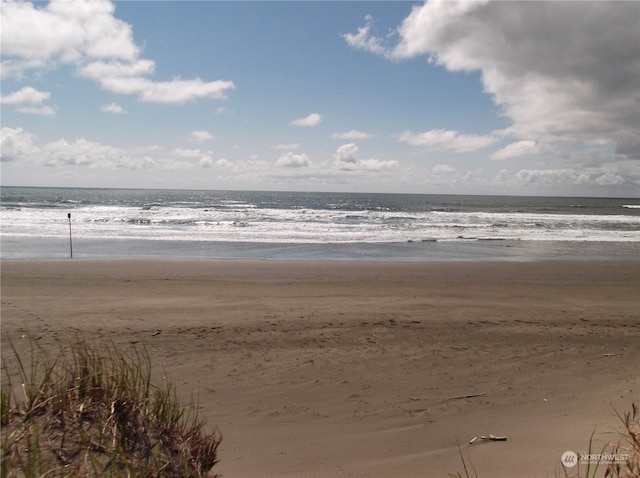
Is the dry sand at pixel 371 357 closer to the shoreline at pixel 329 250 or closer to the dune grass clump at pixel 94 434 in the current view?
the dune grass clump at pixel 94 434

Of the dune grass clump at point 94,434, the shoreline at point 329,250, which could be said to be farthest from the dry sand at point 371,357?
the shoreline at point 329,250

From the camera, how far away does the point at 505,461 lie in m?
3.24

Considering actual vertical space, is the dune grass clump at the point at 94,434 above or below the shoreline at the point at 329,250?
above

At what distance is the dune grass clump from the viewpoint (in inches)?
76.4

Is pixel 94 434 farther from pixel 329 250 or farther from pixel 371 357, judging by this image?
pixel 329 250

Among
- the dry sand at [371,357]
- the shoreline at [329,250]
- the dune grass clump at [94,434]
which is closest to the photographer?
the dune grass clump at [94,434]

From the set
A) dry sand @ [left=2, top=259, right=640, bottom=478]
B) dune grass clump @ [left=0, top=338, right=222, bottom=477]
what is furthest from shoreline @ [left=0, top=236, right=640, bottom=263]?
dune grass clump @ [left=0, top=338, right=222, bottom=477]

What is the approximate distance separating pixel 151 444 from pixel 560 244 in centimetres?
2279

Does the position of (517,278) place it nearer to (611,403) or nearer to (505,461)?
(611,403)

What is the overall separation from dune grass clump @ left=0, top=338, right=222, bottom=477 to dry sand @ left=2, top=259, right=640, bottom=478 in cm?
105

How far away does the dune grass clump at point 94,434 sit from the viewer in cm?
194

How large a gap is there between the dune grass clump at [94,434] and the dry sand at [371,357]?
1.05 meters

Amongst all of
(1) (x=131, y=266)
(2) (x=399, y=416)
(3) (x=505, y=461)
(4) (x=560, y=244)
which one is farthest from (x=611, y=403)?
(4) (x=560, y=244)

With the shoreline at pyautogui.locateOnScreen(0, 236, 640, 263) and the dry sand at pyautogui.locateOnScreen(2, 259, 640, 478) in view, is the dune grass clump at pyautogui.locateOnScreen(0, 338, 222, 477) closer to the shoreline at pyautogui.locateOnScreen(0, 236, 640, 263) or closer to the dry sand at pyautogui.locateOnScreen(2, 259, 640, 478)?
the dry sand at pyautogui.locateOnScreen(2, 259, 640, 478)
